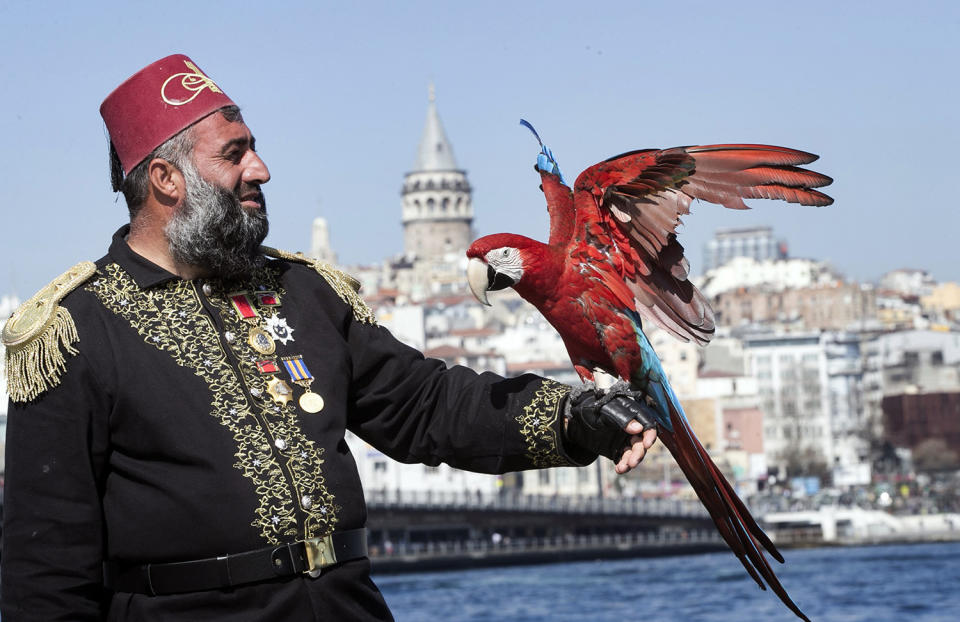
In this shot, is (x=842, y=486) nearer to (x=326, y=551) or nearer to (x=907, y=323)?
(x=907, y=323)

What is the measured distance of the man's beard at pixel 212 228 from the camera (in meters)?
2.76

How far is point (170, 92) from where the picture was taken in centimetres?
283

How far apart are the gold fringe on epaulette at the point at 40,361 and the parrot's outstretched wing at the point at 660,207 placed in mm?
1026

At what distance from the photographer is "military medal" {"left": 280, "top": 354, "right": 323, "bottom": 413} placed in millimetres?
2783

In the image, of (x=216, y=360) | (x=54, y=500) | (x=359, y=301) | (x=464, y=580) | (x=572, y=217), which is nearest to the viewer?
(x=54, y=500)

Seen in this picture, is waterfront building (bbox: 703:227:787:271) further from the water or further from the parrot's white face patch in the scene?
the parrot's white face patch

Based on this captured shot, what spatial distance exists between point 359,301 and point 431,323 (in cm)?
7495

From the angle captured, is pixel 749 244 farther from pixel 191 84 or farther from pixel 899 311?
pixel 191 84

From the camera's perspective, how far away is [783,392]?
221ft

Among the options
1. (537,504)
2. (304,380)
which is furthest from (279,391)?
(537,504)

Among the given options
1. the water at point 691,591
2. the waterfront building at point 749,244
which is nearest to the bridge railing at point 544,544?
the water at point 691,591

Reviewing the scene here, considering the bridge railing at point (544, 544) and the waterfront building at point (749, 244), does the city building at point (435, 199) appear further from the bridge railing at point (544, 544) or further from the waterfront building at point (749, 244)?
the bridge railing at point (544, 544)

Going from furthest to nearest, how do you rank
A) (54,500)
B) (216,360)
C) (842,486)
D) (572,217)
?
(842,486)
(572,217)
(216,360)
(54,500)

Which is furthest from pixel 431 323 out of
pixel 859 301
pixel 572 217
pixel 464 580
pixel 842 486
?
pixel 572 217
